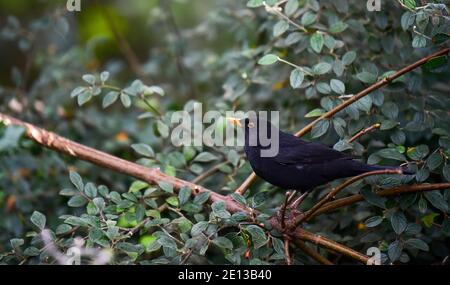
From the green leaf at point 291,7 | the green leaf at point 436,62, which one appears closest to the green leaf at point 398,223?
the green leaf at point 436,62

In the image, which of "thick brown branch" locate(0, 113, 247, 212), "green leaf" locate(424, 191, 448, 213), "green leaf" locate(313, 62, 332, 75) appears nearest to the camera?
"green leaf" locate(424, 191, 448, 213)

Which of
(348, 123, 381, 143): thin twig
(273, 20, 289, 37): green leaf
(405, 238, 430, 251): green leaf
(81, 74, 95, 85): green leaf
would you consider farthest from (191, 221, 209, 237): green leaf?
(273, 20, 289, 37): green leaf

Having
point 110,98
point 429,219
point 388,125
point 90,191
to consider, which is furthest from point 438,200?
point 110,98

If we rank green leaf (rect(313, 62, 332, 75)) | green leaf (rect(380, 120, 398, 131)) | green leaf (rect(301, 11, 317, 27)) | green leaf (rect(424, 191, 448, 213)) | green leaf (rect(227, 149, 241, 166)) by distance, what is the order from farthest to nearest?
green leaf (rect(227, 149, 241, 166)), green leaf (rect(301, 11, 317, 27)), green leaf (rect(313, 62, 332, 75)), green leaf (rect(380, 120, 398, 131)), green leaf (rect(424, 191, 448, 213))

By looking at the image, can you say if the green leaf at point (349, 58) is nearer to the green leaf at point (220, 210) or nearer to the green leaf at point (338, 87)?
the green leaf at point (338, 87)

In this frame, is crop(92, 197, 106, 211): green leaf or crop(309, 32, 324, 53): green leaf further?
crop(309, 32, 324, 53): green leaf

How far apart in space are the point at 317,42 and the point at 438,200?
1026 millimetres

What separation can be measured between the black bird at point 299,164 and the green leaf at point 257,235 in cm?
36

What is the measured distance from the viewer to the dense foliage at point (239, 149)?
8.68ft

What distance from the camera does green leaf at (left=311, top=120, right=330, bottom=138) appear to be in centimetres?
288

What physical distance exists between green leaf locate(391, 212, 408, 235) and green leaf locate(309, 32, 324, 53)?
94 centimetres

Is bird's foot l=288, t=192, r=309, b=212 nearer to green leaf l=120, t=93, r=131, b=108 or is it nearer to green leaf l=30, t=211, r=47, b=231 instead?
green leaf l=120, t=93, r=131, b=108
